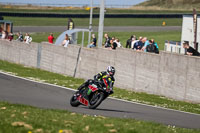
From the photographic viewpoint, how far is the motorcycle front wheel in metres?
15.7

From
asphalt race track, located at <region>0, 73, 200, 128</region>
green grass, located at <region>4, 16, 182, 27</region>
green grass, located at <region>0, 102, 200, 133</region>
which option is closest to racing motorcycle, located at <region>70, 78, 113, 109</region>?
asphalt race track, located at <region>0, 73, 200, 128</region>

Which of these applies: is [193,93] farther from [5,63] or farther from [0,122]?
[5,63]

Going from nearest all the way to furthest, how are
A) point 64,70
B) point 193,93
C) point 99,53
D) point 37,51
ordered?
point 193,93, point 99,53, point 64,70, point 37,51

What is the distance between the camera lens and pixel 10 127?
967 centimetres

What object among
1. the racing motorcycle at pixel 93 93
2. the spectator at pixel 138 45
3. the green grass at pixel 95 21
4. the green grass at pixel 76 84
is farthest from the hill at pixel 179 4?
the racing motorcycle at pixel 93 93

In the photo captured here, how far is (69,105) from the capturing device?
1719 centimetres

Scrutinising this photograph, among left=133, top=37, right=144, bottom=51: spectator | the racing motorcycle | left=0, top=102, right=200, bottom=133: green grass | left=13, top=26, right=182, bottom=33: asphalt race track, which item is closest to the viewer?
left=0, top=102, right=200, bottom=133: green grass

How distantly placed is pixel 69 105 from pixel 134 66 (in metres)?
7.36

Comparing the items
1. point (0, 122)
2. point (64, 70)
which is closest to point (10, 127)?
point (0, 122)

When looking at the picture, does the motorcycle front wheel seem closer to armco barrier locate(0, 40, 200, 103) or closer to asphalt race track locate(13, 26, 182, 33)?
armco barrier locate(0, 40, 200, 103)

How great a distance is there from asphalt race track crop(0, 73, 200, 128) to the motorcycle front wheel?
19 centimetres

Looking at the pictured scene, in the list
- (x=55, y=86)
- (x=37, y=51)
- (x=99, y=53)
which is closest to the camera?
(x=55, y=86)

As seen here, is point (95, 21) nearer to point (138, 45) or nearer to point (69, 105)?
point (138, 45)

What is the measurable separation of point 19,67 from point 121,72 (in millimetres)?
9589
